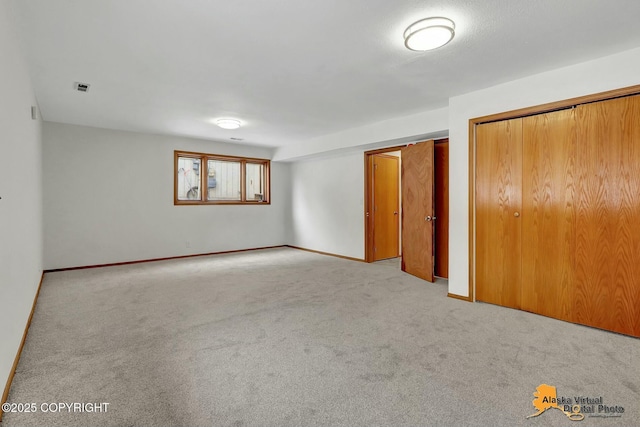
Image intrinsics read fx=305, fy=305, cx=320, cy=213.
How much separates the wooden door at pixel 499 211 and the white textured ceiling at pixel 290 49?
24.4 inches

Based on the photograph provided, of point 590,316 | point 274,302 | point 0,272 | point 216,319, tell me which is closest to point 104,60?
point 0,272

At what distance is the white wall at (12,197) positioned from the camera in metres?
1.83

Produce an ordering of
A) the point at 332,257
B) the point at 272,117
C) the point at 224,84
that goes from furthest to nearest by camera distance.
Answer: the point at 332,257
the point at 272,117
the point at 224,84

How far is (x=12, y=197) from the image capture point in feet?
7.04

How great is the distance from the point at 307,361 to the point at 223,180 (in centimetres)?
552

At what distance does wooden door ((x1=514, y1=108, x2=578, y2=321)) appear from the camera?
9.64ft

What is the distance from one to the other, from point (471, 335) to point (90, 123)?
6.22m

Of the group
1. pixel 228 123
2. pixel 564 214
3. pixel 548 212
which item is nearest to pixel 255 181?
pixel 228 123

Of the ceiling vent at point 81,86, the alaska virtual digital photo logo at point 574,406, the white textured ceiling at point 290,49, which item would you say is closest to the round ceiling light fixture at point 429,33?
the white textured ceiling at point 290,49

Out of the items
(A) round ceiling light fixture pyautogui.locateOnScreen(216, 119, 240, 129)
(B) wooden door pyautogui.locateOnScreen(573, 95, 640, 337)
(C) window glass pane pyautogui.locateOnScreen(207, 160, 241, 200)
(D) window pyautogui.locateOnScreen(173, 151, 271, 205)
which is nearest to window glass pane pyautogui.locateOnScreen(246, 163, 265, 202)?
(D) window pyautogui.locateOnScreen(173, 151, 271, 205)

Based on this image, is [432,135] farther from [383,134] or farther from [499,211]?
[499,211]

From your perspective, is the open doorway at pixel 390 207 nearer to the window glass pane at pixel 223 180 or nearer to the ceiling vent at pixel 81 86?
the window glass pane at pixel 223 180

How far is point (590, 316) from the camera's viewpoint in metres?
2.83

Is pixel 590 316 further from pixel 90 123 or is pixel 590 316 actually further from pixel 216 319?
pixel 90 123
